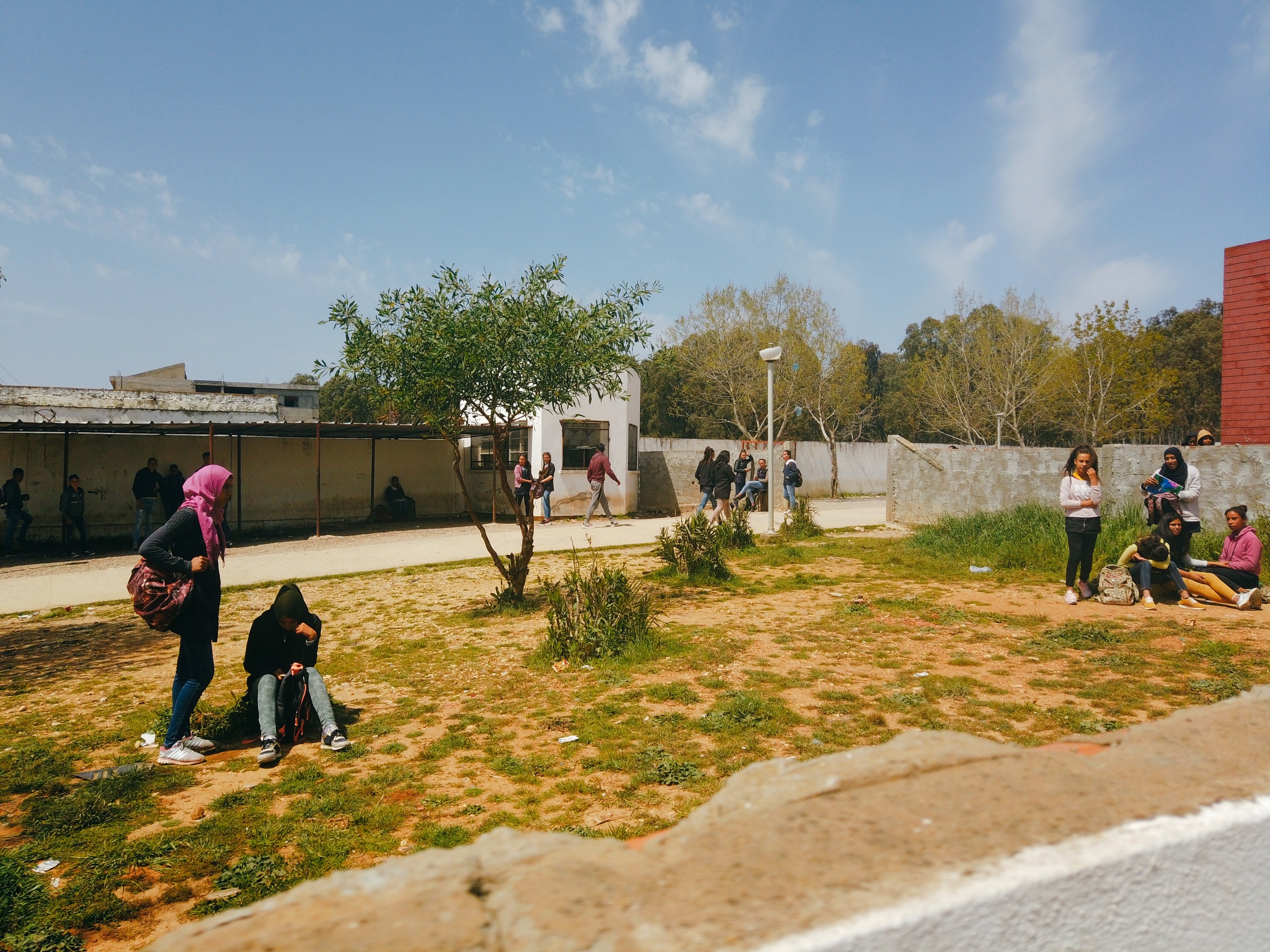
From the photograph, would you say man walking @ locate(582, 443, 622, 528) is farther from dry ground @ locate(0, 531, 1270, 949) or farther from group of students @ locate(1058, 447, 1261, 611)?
group of students @ locate(1058, 447, 1261, 611)

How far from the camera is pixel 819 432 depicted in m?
42.7

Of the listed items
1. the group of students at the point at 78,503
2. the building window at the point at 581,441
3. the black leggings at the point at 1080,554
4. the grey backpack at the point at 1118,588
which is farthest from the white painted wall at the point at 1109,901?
the building window at the point at 581,441

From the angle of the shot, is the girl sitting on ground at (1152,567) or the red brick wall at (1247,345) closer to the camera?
the girl sitting on ground at (1152,567)

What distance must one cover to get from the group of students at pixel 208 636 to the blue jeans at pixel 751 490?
13.7 metres

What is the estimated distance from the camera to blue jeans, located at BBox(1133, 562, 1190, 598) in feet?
26.8

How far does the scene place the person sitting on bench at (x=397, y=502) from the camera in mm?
20422

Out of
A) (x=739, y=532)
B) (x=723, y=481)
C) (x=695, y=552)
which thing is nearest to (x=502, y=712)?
(x=695, y=552)

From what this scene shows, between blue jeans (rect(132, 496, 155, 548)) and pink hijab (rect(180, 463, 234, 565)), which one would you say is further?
blue jeans (rect(132, 496, 155, 548))

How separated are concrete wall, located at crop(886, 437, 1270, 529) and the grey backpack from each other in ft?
12.9

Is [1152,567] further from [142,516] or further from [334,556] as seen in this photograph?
[142,516]

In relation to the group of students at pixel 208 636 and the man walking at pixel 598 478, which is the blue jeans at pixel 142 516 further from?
the group of students at pixel 208 636

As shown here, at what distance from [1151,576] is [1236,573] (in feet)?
2.36

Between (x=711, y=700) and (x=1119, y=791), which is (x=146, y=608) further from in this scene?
(x=1119, y=791)

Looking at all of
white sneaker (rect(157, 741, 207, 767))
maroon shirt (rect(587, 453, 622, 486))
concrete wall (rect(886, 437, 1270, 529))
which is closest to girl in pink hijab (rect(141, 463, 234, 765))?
white sneaker (rect(157, 741, 207, 767))
